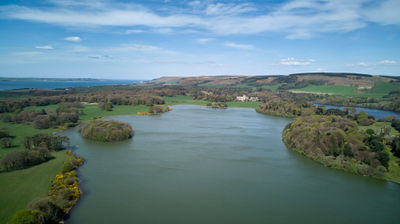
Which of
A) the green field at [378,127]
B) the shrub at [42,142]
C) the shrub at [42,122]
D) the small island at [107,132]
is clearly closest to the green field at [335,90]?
the green field at [378,127]

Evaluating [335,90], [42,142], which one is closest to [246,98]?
[335,90]

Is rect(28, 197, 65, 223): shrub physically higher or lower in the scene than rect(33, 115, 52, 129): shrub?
lower

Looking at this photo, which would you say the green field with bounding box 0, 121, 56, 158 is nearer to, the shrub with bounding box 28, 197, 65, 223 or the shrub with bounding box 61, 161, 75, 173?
the shrub with bounding box 61, 161, 75, 173

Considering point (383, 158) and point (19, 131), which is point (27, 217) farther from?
point (19, 131)

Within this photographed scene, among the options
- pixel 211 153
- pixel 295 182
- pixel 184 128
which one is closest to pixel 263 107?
pixel 184 128

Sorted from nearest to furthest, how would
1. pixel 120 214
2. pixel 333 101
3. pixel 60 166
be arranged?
pixel 120 214
pixel 60 166
pixel 333 101

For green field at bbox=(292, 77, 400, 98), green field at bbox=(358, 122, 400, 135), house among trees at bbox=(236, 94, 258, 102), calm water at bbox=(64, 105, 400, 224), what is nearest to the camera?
calm water at bbox=(64, 105, 400, 224)

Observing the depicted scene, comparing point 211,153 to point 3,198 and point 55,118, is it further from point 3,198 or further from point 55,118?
point 55,118

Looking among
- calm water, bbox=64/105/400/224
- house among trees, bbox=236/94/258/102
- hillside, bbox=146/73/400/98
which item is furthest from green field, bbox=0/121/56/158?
hillside, bbox=146/73/400/98
